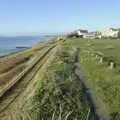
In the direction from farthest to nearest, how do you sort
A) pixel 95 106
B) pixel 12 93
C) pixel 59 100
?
pixel 12 93, pixel 95 106, pixel 59 100

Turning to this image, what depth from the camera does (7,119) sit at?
22.0 m

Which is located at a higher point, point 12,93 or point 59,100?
point 59,100

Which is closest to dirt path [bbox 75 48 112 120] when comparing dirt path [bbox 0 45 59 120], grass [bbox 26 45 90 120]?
grass [bbox 26 45 90 120]

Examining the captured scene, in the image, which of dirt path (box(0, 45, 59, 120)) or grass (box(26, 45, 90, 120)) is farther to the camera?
dirt path (box(0, 45, 59, 120))

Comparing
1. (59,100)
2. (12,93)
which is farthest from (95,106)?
(12,93)

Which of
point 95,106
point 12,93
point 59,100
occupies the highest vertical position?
point 59,100

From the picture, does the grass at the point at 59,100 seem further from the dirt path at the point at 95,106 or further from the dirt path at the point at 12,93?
the dirt path at the point at 12,93

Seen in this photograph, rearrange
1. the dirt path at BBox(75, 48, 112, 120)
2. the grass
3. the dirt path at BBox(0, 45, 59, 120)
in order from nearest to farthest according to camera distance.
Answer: the grass < the dirt path at BBox(0, 45, 59, 120) < the dirt path at BBox(75, 48, 112, 120)

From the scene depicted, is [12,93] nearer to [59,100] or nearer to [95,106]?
[59,100]

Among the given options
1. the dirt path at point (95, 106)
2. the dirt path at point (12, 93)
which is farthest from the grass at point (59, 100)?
the dirt path at point (12, 93)

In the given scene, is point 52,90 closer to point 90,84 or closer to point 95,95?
point 95,95

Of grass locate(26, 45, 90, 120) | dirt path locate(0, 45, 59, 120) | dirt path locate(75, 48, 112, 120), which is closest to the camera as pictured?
grass locate(26, 45, 90, 120)

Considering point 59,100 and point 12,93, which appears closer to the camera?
point 59,100

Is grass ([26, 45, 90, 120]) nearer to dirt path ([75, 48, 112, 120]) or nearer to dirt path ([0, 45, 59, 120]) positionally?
dirt path ([75, 48, 112, 120])
